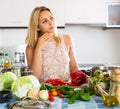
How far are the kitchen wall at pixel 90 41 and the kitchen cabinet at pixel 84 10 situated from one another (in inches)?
10.8

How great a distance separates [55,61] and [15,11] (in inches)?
55.3

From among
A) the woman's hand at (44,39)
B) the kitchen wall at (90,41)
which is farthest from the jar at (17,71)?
the kitchen wall at (90,41)

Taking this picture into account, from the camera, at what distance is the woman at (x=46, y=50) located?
1.89 m

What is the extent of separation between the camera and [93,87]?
121cm

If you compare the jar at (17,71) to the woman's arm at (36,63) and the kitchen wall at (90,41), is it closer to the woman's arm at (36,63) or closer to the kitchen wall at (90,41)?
the woman's arm at (36,63)

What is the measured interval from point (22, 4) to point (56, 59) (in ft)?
4.56

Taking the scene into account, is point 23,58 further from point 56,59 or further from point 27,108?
point 27,108

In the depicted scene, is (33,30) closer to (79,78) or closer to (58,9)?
(79,78)

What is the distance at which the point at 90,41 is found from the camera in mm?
3342

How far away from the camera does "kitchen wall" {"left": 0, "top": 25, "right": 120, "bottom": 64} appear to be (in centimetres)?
333

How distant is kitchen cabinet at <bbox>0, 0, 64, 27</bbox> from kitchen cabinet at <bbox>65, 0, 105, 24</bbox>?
10cm

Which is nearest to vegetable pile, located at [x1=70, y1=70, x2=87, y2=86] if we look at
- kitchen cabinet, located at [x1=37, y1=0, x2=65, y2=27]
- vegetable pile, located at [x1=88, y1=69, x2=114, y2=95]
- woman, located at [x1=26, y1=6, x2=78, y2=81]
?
vegetable pile, located at [x1=88, y1=69, x2=114, y2=95]

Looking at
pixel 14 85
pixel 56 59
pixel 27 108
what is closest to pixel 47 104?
pixel 27 108

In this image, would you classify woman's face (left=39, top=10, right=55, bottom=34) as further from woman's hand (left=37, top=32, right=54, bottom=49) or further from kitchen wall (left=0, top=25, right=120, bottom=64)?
kitchen wall (left=0, top=25, right=120, bottom=64)
